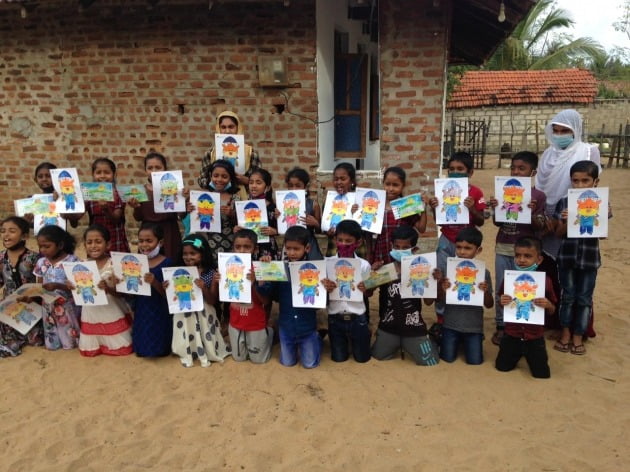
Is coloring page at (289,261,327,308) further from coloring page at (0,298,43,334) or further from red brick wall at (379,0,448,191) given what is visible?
red brick wall at (379,0,448,191)

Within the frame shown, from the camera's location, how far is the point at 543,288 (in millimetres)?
3150

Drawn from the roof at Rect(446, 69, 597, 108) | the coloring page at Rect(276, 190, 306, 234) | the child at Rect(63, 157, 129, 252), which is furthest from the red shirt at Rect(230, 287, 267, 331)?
the roof at Rect(446, 69, 597, 108)

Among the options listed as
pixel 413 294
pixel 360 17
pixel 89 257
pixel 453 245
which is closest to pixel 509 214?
pixel 453 245

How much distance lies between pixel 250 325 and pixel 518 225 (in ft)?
6.75

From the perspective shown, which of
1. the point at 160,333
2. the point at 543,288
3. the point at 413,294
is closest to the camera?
the point at 543,288

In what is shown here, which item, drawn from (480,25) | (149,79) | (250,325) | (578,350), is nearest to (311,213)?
(250,325)

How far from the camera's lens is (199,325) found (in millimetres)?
3568

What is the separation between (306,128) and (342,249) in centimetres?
247

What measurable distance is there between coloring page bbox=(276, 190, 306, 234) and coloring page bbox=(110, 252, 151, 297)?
99cm

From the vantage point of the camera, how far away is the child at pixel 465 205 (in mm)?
3635

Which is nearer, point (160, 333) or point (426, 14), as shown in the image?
point (160, 333)

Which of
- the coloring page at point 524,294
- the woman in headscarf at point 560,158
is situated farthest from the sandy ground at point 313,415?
the woman in headscarf at point 560,158

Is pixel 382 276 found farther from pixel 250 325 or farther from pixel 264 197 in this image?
pixel 264 197

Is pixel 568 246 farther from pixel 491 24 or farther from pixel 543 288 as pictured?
pixel 491 24
